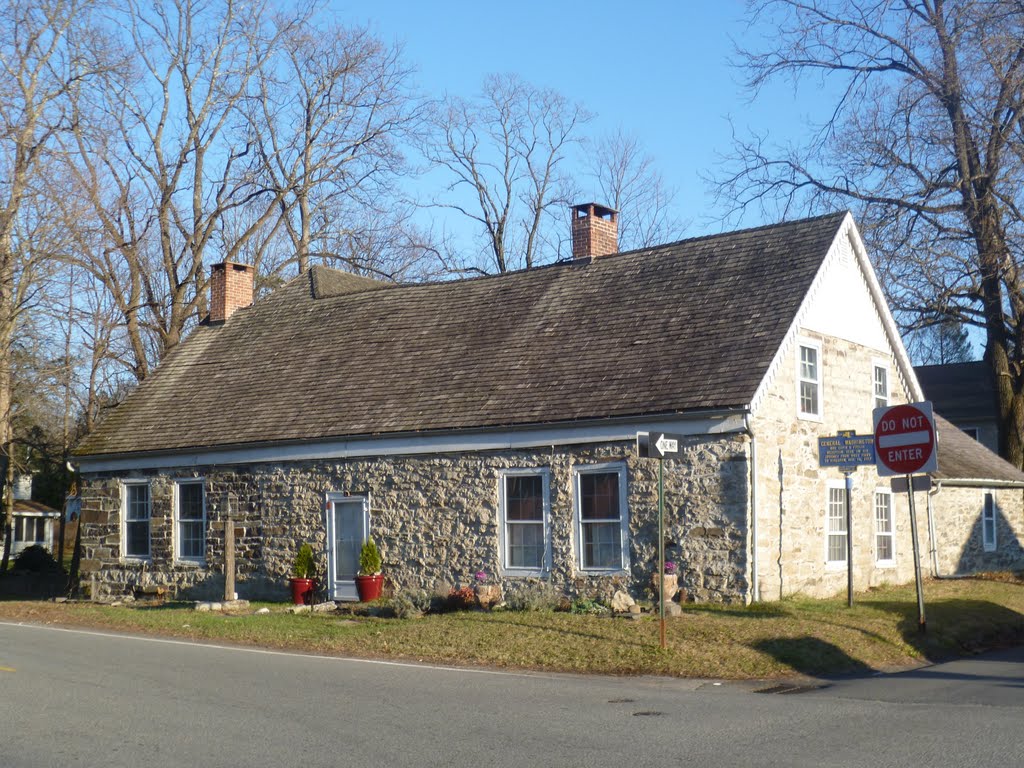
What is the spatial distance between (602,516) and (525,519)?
4.69ft

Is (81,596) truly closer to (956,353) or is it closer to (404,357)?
(404,357)

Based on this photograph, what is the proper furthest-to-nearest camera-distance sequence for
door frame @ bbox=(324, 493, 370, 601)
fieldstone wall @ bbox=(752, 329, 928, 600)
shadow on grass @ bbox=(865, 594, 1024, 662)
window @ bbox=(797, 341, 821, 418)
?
door frame @ bbox=(324, 493, 370, 601), window @ bbox=(797, 341, 821, 418), fieldstone wall @ bbox=(752, 329, 928, 600), shadow on grass @ bbox=(865, 594, 1024, 662)

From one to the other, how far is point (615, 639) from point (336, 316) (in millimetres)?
13520

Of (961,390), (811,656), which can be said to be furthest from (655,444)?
(961,390)

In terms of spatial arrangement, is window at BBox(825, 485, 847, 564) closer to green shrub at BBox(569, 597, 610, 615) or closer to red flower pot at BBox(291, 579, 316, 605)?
green shrub at BBox(569, 597, 610, 615)

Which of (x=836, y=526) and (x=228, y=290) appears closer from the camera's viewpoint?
(x=836, y=526)

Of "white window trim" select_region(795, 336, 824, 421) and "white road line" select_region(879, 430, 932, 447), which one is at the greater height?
"white window trim" select_region(795, 336, 824, 421)

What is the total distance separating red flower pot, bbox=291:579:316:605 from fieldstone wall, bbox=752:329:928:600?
Result: 847cm

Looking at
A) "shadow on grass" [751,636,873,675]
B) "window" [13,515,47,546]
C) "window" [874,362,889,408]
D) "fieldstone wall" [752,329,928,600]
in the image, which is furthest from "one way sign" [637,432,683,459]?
"window" [13,515,47,546]

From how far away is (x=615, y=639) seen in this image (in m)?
13.7

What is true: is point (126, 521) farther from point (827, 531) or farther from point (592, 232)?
point (827, 531)

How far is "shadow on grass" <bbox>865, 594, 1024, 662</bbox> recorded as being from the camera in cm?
1451

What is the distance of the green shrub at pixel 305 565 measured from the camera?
2058cm

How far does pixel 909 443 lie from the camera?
549 inches
